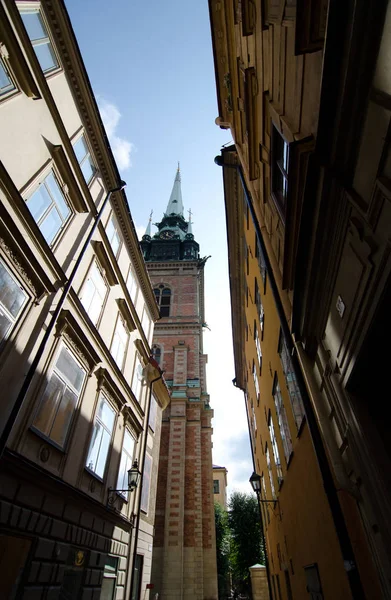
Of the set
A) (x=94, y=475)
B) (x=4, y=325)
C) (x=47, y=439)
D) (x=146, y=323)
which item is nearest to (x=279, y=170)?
(x=4, y=325)

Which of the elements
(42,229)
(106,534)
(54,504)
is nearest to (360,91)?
(42,229)

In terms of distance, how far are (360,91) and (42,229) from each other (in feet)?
20.3

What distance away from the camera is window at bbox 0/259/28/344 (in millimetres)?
5355

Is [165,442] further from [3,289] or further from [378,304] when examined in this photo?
[378,304]

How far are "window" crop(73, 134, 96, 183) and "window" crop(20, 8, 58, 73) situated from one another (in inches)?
67.8

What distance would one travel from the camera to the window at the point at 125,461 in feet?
31.1

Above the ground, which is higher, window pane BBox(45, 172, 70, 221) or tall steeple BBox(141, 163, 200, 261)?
tall steeple BBox(141, 163, 200, 261)

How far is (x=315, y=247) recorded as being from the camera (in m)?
3.76

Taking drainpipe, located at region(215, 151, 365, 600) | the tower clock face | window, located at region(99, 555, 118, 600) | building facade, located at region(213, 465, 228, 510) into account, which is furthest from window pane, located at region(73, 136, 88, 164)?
building facade, located at region(213, 465, 228, 510)

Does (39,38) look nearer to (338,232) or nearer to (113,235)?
(113,235)

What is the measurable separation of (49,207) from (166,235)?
41.1 meters

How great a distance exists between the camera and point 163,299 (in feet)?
119

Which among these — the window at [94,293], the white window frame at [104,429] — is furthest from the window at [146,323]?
the white window frame at [104,429]

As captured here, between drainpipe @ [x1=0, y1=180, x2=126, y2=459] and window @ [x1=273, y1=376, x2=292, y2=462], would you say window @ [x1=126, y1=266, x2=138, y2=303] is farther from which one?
window @ [x1=273, y1=376, x2=292, y2=462]
